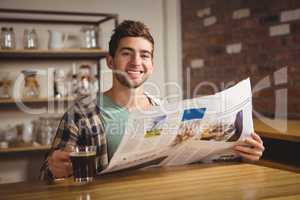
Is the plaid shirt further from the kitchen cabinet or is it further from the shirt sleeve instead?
the kitchen cabinet

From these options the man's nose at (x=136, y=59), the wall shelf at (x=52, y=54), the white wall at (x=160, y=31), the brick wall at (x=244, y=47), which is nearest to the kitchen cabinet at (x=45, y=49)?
the wall shelf at (x=52, y=54)

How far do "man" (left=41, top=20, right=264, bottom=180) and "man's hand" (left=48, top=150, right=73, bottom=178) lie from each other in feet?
0.44

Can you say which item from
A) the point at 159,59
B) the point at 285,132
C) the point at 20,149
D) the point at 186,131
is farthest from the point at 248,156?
the point at 159,59

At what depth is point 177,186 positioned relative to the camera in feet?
4.36

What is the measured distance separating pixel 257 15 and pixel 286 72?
1.67 feet

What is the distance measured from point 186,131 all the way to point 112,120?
0.39 m

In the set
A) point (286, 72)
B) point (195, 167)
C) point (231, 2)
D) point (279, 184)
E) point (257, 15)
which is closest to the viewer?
point (279, 184)

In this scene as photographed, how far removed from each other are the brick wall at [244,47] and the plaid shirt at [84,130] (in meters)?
1.63

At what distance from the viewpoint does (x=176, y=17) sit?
416cm

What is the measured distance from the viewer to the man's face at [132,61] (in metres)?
1.75

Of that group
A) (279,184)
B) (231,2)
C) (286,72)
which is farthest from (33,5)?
(279,184)

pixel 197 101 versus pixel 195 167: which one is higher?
pixel 197 101

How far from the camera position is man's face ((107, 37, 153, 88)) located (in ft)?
5.73

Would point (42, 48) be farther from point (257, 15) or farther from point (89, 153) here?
point (89, 153)
